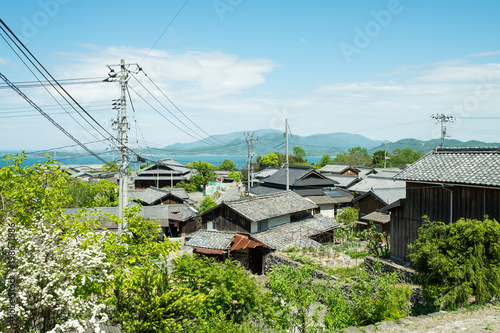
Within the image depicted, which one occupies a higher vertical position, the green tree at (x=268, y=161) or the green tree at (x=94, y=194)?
the green tree at (x=268, y=161)

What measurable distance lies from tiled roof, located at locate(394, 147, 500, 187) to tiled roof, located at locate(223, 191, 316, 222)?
10506 mm

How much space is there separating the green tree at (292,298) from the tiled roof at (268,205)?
1402 cm

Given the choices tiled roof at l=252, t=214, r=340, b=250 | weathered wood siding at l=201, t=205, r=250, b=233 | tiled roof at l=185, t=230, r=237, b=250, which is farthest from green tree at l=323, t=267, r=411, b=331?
weathered wood siding at l=201, t=205, r=250, b=233

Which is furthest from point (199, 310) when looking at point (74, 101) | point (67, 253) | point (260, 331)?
point (74, 101)

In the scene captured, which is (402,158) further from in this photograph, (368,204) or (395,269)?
(395,269)

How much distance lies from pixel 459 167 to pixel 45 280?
1672 centimetres

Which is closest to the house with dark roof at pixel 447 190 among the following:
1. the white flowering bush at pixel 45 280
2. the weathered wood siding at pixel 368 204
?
the white flowering bush at pixel 45 280

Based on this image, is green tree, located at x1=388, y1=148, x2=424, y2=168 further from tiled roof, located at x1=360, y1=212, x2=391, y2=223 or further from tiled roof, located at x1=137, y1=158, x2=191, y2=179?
tiled roof, located at x1=360, y1=212, x2=391, y2=223

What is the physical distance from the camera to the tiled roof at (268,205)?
2405cm

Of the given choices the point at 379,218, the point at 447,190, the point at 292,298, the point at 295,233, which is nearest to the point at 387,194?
the point at 379,218

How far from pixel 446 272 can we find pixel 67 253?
10.2 meters

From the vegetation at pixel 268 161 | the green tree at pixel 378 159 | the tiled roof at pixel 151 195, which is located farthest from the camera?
the vegetation at pixel 268 161

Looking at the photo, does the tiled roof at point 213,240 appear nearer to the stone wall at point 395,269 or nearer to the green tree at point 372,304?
the stone wall at point 395,269

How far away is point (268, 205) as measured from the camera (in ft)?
87.4
